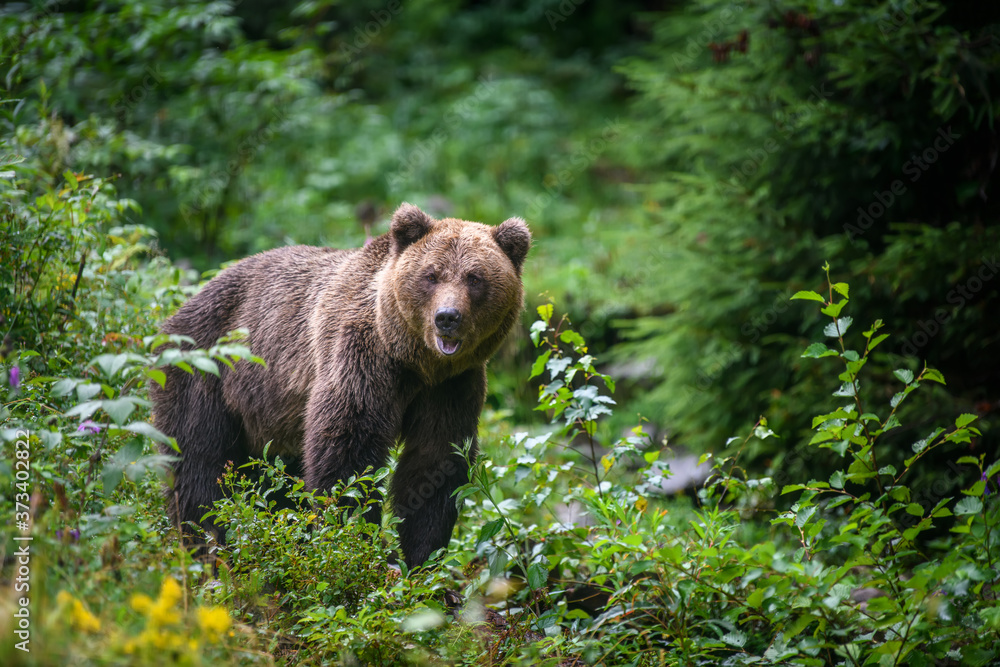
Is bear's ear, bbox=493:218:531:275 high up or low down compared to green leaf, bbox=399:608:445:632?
up

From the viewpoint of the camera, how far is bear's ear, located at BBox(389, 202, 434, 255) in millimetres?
3986

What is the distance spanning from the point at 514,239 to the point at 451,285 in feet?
1.77

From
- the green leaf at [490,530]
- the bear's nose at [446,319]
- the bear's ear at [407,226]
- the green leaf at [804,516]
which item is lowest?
the green leaf at [490,530]

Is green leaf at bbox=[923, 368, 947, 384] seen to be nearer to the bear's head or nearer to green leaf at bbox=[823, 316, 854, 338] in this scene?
green leaf at bbox=[823, 316, 854, 338]

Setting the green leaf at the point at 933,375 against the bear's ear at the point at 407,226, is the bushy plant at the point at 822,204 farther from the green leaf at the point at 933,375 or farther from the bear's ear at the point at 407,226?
the bear's ear at the point at 407,226

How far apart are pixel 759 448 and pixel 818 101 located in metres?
2.59

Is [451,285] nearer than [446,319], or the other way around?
[446,319]

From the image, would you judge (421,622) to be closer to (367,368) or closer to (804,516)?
(367,368)

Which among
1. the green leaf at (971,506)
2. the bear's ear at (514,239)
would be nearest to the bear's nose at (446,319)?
the bear's ear at (514,239)

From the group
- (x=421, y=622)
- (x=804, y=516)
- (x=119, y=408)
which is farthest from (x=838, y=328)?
(x=119, y=408)

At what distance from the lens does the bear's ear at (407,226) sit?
399 cm

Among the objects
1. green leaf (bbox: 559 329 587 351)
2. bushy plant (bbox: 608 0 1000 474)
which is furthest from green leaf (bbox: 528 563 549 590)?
bushy plant (bbox: 608 0 1000 474)

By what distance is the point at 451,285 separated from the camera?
3.78m

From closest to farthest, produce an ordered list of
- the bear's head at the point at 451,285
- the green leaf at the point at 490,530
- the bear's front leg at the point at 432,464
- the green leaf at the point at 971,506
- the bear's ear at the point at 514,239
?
the green leaf at the point at 971,506, the green leaf at the point at 490,530, the bear's head at the point at 451,285, the bear's front leg at the point at 432,464, the bear's ear at the point at 514,239
